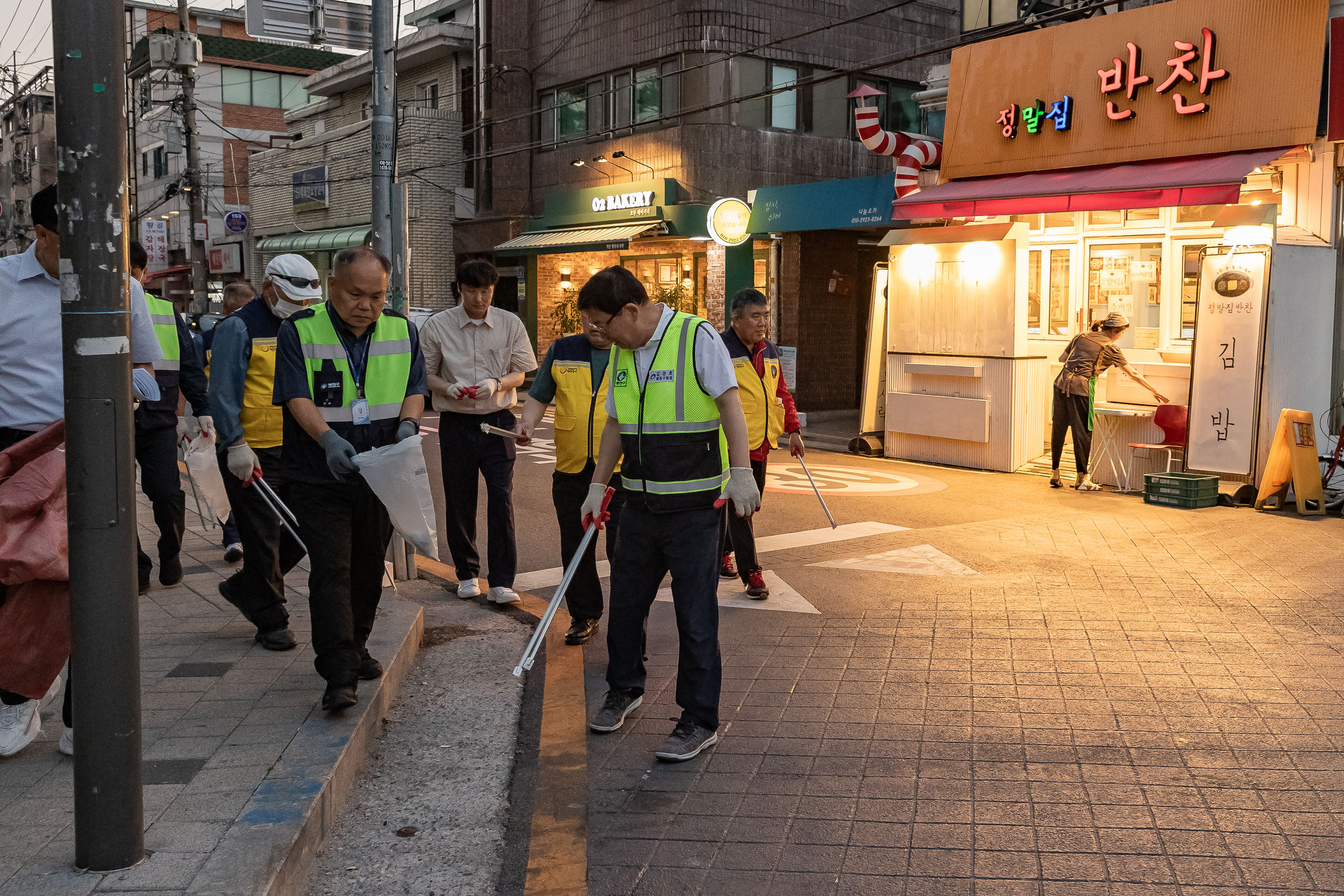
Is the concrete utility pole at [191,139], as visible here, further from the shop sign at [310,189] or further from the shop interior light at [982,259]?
the shop interior light at [982,259]

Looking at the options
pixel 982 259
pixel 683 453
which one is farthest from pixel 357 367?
pixel 982 259

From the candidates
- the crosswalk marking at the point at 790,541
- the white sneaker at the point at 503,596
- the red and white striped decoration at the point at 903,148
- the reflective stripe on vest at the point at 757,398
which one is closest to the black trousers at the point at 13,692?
the white sneaker at the point at 503,596

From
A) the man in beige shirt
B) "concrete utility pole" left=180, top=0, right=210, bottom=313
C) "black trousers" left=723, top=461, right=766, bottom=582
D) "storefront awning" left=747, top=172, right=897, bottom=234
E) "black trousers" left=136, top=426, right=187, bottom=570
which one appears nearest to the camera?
"black trousers" left=136, top=426, right=187, bottom=570

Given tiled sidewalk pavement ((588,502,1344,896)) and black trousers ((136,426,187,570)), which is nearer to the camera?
tiled sidewalk pavement ((588,502,1344,896))

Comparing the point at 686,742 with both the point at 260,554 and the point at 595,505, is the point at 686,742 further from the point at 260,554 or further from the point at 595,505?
the point at 260,554

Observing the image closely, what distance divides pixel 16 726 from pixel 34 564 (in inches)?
28.5

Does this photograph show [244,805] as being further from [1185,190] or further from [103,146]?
[1185,190]

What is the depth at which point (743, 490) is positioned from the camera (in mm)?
4859

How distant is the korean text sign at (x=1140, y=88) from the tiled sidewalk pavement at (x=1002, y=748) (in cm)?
523

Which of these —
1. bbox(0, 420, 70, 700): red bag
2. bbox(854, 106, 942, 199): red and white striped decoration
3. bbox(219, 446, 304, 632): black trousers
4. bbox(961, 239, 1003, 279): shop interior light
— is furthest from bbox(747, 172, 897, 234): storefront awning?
bbox(0, 420, 70, 700): red bag

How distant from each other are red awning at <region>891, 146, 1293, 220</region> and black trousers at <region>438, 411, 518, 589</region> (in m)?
7.22

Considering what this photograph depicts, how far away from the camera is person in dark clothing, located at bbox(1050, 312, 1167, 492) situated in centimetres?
1252

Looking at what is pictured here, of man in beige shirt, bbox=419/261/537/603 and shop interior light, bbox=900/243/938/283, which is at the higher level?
shop interior light, bbox=900/243/938/283

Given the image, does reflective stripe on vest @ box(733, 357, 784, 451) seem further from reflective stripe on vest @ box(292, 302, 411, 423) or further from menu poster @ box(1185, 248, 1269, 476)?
menu poster @ box(1185, 248, 1269, 476)
